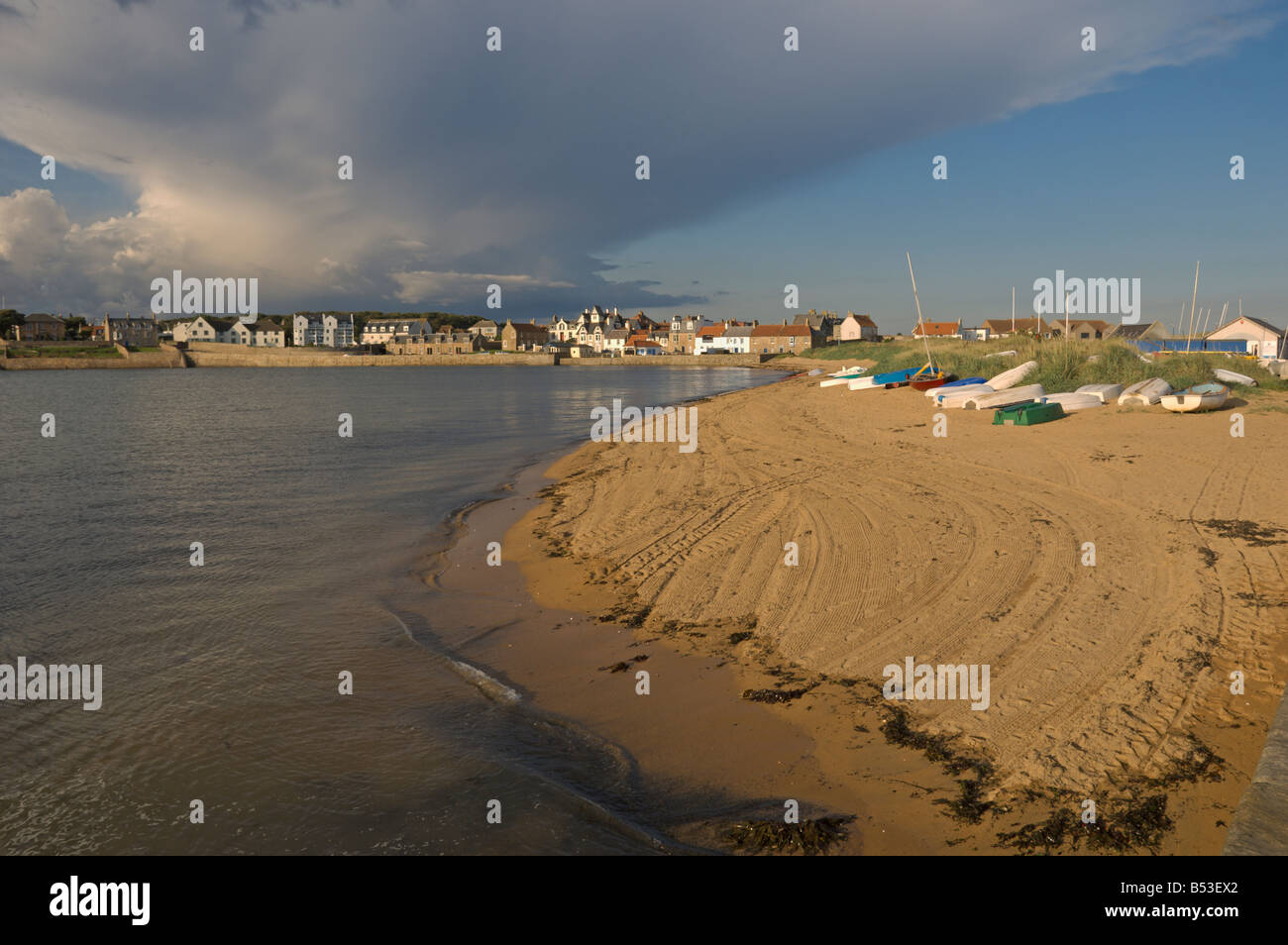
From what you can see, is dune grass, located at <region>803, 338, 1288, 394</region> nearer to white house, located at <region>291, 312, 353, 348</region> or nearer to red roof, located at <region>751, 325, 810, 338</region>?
red roof, located at <region>751, 325, 810, 338</region>

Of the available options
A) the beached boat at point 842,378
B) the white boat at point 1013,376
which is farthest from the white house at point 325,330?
the white boat at point 1013,376

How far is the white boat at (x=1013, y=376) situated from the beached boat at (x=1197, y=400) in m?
6.84

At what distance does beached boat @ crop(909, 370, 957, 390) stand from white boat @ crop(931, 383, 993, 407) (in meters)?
4.52

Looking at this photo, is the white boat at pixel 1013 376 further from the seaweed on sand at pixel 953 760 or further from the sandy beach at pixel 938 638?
the seaweed on sand at pixel 953 760

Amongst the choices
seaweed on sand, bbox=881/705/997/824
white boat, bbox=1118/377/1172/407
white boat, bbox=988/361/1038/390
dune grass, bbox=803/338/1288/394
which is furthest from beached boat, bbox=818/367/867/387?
seaweed on sand, bbox=881/705/997/824

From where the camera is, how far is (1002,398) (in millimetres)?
24391

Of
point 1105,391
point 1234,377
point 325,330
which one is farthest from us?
point 325,330

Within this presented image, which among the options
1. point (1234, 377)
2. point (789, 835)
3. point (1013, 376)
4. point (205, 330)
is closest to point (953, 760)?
point (789, 835)

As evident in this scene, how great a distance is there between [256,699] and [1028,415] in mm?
20707

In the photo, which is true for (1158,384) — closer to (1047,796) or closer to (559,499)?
(559,499)

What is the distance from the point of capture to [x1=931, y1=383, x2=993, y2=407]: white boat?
25.4 m

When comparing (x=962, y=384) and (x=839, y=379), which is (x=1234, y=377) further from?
(x=839, y=379)

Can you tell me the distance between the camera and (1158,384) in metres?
22.0
